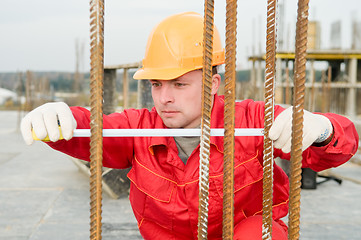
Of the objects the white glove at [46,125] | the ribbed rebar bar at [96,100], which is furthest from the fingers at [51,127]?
the ribbed rebar bar at [96,100]

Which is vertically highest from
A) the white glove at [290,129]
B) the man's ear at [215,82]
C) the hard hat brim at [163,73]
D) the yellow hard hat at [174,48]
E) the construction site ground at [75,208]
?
the yellow hard hat at [174,48]

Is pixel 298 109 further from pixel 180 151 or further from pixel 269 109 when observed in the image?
pixel 180 151

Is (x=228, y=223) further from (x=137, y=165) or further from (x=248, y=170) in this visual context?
(x=137, y=165)

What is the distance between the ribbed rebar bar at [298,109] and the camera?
1.20 meters

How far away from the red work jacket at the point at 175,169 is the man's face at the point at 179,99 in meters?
0.14

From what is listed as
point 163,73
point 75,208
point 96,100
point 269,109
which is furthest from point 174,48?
point 75,208

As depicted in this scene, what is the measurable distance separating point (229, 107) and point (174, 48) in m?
0.76

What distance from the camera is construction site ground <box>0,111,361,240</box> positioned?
3.45m

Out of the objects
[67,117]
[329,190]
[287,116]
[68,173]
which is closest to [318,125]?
[287,116]

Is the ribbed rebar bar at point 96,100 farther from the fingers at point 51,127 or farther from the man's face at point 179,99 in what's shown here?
the man's face at point 179,99

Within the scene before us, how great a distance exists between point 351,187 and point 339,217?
1.32 metres

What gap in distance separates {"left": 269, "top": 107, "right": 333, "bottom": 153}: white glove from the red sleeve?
0.80 meters

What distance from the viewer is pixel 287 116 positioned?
139cm

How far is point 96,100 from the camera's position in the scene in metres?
1.17
